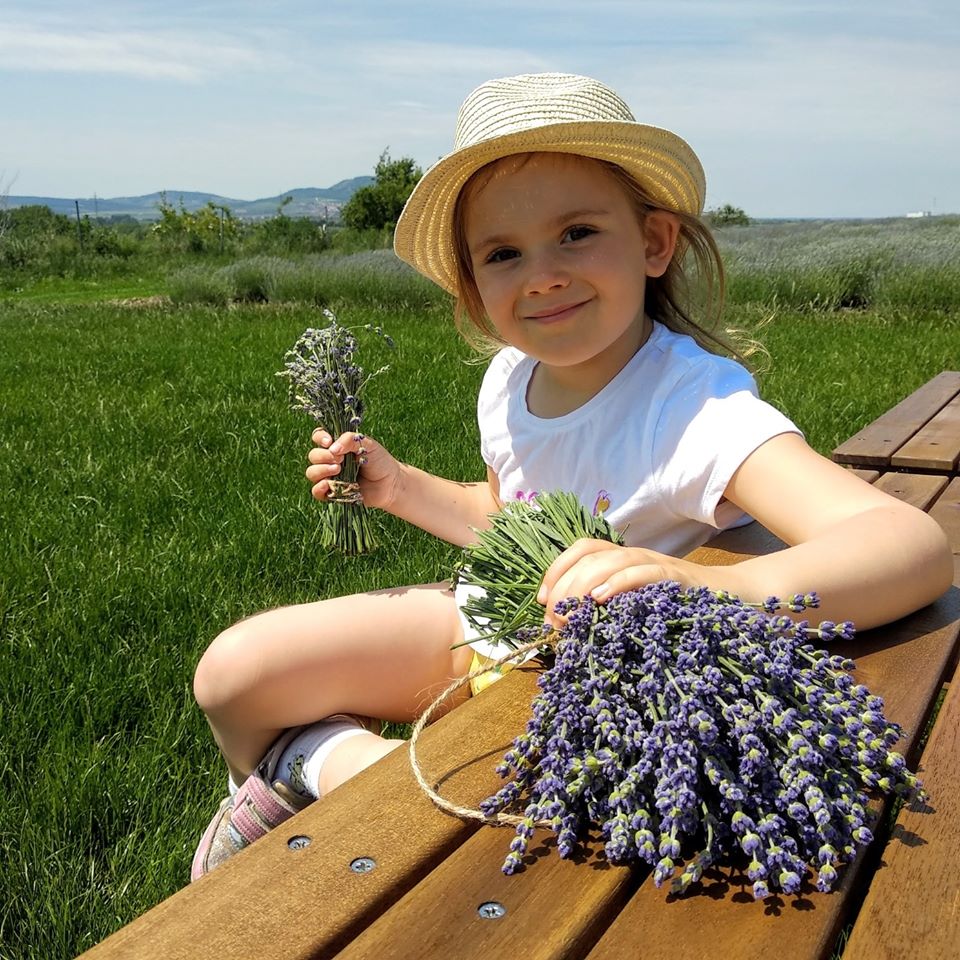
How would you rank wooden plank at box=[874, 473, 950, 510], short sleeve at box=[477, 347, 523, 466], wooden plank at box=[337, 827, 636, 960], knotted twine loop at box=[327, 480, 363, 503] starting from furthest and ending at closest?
wooden plank at box=[874, 473, 950, 510], short sleeve at box=[477, 347, 523, 466], knotted twine loop at box=[327, 480, 363, 503], wooden plank at box=[337, 827, 636, 960]

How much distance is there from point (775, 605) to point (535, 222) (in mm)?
1050

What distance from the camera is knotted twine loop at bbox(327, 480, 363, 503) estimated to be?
230 cm

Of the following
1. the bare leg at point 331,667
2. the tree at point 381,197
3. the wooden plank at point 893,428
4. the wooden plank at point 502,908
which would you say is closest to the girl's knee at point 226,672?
the bare leg at point 331,667

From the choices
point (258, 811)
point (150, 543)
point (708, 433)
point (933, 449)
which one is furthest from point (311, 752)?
point (150, 543)

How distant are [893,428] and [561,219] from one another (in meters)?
2.04

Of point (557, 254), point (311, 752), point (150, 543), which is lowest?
point (150, 543)

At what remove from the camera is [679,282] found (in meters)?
2.45

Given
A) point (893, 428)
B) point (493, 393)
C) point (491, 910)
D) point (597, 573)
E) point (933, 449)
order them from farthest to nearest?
point (893, 428) → point (933, 449) → point (493, 393) → point (597, 573) → point (491, 910)

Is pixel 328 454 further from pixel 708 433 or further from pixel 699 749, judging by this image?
pixel 699 749

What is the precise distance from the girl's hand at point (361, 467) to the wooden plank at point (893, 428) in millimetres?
1525

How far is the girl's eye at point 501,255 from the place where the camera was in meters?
2.10

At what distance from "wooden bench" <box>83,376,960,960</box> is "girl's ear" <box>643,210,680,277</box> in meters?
1.36

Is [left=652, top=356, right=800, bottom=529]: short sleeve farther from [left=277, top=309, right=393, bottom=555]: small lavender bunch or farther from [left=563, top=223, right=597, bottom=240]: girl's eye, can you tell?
[left=277, top=309, right=393, bottom=555]: small lavender bunch

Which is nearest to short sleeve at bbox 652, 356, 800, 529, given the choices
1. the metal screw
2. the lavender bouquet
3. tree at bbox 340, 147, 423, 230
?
the lavender bouquet
